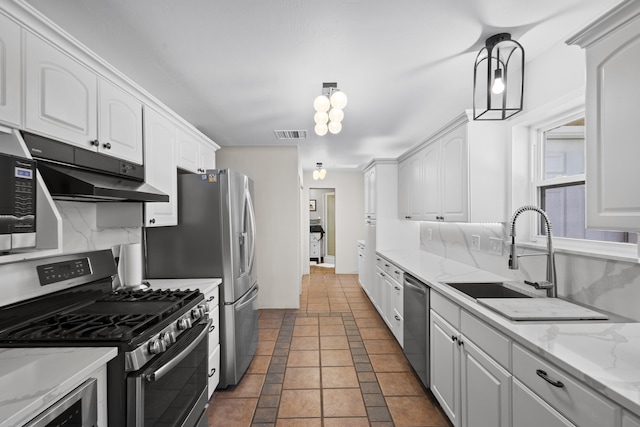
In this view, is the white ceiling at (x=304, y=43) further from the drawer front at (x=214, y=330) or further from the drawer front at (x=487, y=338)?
the drawer front at (x=214, y=330)

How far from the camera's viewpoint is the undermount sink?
1923mm

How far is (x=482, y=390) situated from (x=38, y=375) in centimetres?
188

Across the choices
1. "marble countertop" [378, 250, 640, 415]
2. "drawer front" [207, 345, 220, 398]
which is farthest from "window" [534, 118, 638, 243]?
"drawer front" [207, 345, 220, 398]

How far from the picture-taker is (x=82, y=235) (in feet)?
5.97

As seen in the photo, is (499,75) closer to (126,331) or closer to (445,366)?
(445,366)

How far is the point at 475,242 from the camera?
8.87 ft

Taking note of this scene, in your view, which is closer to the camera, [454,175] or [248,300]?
[454,175]

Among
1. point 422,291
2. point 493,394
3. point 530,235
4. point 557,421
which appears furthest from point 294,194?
point 557,421

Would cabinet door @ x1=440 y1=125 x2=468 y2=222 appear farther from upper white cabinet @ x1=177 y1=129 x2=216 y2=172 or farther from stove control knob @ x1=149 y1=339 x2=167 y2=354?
upper white cabinet @ x1=177 y1=129 x2=216 y2=172

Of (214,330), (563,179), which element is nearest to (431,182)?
(563,179)

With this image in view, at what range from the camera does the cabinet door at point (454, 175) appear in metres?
2.38

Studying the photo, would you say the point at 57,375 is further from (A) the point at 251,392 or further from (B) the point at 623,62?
(B) the point at 623,62

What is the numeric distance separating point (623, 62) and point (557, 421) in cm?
134

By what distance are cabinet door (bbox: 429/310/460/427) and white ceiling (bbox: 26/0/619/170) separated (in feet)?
5.82
